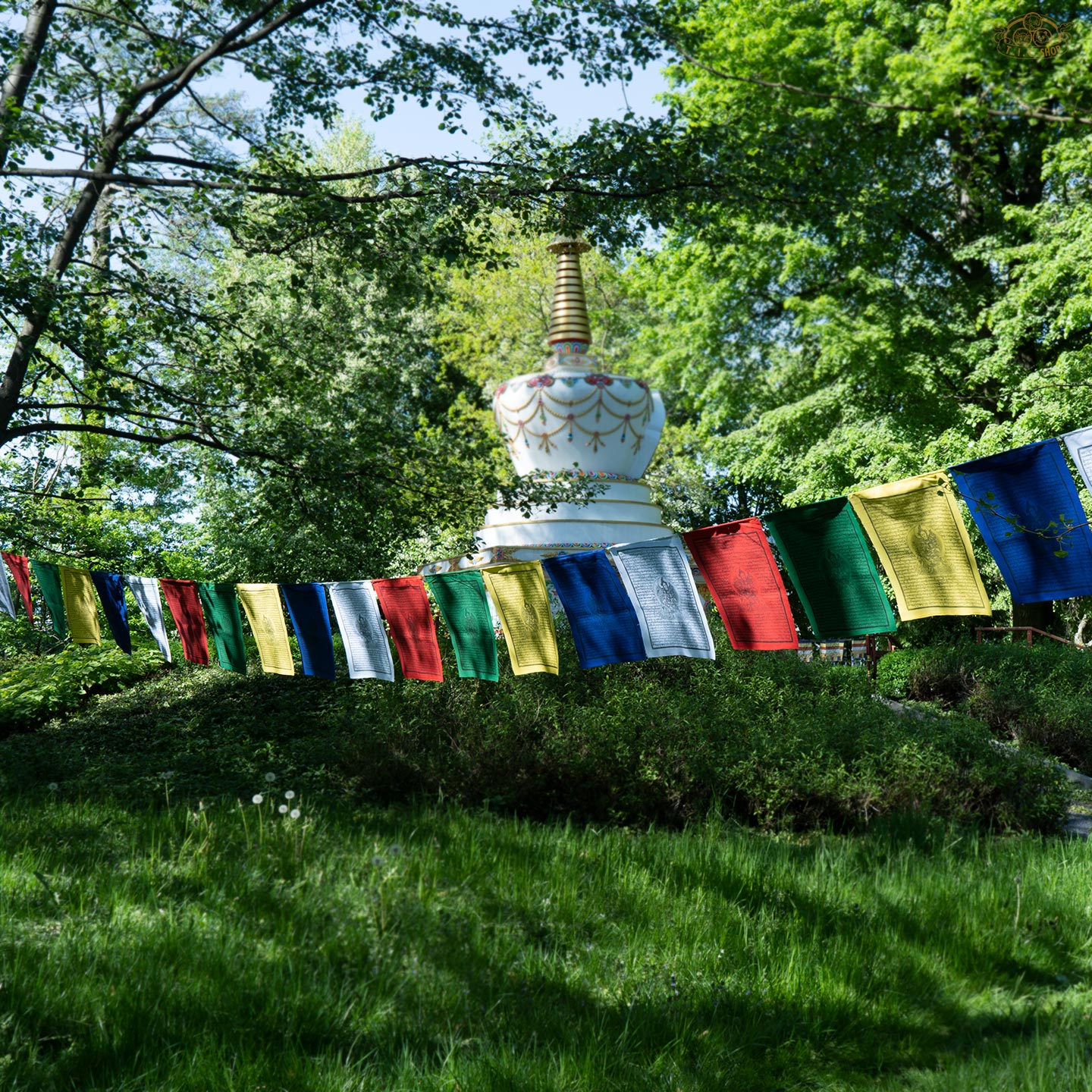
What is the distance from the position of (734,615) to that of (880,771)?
196cm

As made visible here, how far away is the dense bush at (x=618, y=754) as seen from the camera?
736 centimetres

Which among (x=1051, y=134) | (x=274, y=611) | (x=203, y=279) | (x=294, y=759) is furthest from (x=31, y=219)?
(x=1051, y=134)

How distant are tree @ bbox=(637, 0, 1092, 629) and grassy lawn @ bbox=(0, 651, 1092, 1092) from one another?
1070 centimetres

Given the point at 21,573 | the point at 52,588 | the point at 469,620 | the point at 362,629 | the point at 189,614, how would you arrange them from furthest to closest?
the point at 21,573
the point at 52,588
the point at 189,614
the point at 362,629
the point at 469,620

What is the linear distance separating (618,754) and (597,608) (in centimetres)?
114

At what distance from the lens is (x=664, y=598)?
7.13m

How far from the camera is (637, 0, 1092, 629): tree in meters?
15.3

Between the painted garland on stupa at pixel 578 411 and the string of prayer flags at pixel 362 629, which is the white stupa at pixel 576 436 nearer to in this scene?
the painted garland on stupa at pixel 578 411

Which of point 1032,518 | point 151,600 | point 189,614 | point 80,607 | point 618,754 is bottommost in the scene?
point 618,754

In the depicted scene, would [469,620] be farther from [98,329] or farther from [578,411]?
[578,411]

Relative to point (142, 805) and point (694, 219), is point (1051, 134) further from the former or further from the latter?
A: point (142, 805)

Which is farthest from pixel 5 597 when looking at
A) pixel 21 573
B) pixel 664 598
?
pixel 664 598

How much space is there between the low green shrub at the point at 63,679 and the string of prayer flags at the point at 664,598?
28.6 ft

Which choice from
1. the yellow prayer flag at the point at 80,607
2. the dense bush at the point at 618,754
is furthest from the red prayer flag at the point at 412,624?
the yellow prayer flag at the point at 80,607
